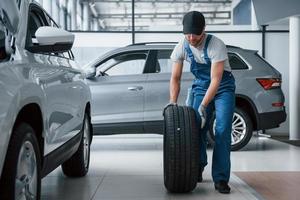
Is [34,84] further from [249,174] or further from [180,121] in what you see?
[249,174]

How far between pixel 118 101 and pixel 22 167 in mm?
5265

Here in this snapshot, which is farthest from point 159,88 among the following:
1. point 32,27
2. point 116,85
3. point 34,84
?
point 34,84

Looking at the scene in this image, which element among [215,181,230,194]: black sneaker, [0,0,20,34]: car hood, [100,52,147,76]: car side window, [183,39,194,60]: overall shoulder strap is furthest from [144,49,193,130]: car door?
[0,0,20,34]: car hood

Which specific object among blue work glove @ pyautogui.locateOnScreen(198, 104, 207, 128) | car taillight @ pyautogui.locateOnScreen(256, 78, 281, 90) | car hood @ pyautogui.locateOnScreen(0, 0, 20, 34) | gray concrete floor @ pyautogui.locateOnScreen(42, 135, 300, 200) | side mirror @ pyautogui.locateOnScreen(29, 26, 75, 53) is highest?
→ car hood @ pyautogui.locateOnScreen(0, 0, 20, 34)

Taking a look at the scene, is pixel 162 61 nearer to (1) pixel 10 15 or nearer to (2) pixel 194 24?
(2) pixel 194 24

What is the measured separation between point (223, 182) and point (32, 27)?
2.19 metres

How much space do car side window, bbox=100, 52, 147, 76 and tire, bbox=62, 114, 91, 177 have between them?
2.68m

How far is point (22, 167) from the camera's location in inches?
115

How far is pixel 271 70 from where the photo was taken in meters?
8.23

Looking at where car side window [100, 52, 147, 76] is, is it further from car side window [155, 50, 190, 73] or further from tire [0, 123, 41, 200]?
tire [0, 123, 41, 200]

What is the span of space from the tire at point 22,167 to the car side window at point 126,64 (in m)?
5.19

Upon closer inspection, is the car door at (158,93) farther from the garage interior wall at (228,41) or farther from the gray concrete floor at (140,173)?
the garage interior wall at (228,41)

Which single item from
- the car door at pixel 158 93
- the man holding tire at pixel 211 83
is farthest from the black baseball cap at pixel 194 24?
the car door at pixel 158 93

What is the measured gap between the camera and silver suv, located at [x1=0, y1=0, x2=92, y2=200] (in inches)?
105
